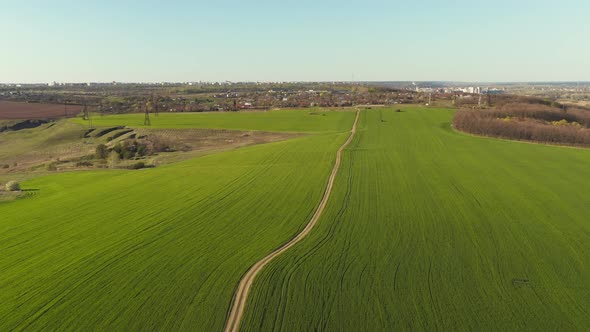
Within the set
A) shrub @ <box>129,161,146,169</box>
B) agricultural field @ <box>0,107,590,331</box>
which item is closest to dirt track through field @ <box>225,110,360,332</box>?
agricultural field @ <box>0,107,590,331</box>

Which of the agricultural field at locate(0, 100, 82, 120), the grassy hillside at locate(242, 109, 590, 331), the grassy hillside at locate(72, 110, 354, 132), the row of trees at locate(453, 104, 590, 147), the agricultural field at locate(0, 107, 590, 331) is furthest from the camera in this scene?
the agricultural field at locate(0, 100, 82, 120)

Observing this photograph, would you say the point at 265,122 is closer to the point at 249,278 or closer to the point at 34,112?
the point at 34,112

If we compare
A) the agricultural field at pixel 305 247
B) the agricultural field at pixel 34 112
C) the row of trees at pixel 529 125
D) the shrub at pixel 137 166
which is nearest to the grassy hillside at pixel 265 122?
the agricultural field at pixel 34 112

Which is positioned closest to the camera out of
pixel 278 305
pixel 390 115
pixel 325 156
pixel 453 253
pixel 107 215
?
pixel 278 305

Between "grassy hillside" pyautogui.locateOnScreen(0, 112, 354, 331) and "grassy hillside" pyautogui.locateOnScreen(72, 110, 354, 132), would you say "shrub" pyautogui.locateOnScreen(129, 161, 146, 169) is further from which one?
"grassy hillside" pyautogui.locateOnScreen(72, 110, 354, 132)

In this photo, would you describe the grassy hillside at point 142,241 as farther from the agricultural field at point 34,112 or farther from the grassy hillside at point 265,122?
the agricultural field at point 34,112

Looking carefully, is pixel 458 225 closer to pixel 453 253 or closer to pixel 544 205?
pixel 453 253

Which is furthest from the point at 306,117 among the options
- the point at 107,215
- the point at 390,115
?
the point at 107,215
